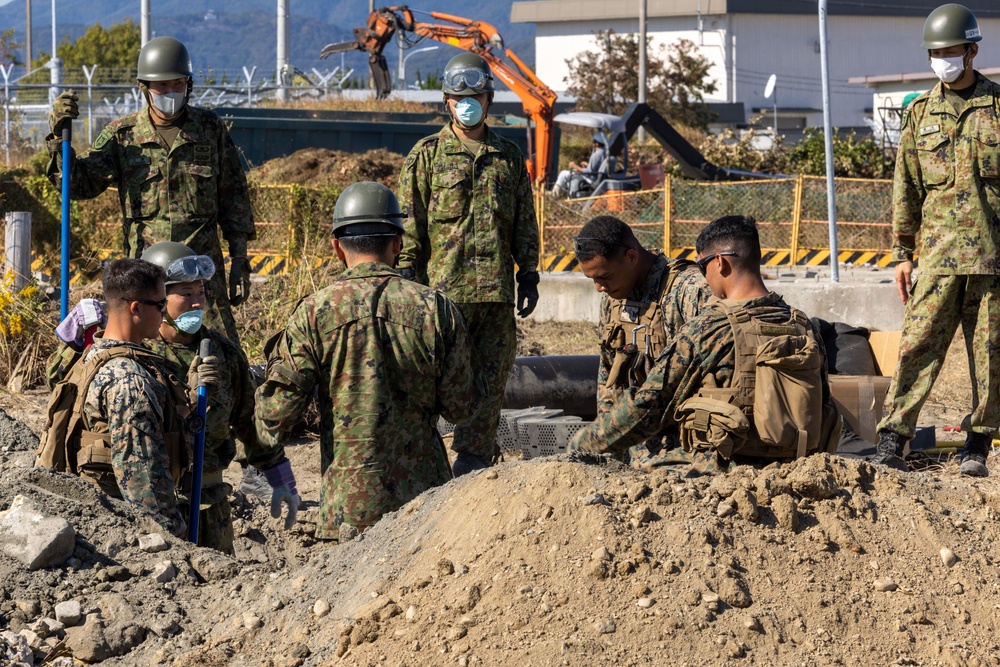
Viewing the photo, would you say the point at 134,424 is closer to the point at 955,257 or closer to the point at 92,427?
the point at 92,427

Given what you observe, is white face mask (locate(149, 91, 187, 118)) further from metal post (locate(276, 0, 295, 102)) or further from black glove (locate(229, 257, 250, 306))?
metal post (locate(276, 0, 295, 102))

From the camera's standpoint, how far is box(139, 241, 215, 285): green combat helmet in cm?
488

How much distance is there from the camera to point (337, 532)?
162 inches

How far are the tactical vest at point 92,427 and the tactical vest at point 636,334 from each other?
5.35 ft

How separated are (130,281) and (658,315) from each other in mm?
1923

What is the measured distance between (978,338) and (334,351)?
141 inches

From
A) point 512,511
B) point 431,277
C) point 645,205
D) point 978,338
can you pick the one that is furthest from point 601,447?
point 645,205

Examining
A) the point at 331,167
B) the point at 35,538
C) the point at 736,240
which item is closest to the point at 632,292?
the point at 736,240

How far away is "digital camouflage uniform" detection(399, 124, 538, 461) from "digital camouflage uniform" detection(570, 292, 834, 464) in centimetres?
194

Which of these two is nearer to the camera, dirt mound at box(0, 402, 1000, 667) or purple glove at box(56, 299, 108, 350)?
dirt mound at box(0, 402, 1000, 667)

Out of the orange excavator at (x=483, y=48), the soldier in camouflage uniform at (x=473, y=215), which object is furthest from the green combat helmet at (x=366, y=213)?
the orange excavator at (x=483, y=48)

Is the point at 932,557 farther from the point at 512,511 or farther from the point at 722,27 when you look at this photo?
the point at 722,27

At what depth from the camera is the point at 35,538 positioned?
3980 millimetres

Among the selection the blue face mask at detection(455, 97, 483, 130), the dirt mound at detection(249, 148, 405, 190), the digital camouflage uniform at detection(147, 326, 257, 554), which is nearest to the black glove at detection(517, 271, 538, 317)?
the blue face mask at detection(455, 97, 483, 130)
